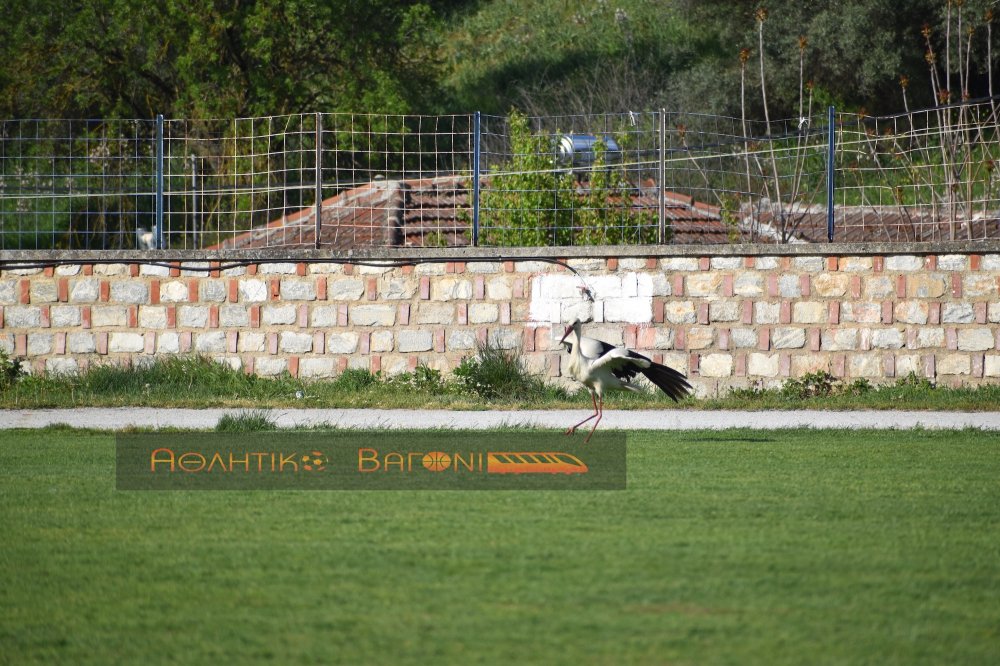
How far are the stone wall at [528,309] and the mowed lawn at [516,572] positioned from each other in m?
5.38

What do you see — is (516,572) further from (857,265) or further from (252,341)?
(252,341)

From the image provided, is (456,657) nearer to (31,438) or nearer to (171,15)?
(31,438)

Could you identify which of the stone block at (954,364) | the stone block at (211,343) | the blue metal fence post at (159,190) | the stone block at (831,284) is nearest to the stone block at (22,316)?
the blue metal fence post at (159,190)

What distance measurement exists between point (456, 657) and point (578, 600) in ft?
2.69

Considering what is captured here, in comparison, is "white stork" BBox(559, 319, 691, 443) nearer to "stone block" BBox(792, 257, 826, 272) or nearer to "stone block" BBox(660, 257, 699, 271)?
"stone block" BBox(660, 257, 699, 271)

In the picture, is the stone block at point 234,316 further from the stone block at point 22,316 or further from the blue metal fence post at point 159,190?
the stone block at point 22,316

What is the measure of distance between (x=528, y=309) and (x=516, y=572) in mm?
8735

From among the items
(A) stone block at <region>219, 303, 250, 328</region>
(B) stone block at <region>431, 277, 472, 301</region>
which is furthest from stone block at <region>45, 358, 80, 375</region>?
(B) stone block at <region>431, 277, 472, 301</region>

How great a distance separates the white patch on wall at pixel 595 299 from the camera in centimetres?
1379

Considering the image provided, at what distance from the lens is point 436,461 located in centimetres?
888

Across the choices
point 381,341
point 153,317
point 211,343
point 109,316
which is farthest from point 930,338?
point 109,316

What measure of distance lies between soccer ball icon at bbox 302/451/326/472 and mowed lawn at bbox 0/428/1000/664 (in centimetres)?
113

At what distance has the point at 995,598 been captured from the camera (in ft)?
16.3

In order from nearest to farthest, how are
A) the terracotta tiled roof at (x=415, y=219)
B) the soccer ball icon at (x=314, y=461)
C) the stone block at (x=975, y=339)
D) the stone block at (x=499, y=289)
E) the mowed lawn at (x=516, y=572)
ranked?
the mowed lawn at (x=516, y=572) → the soccer ball icon at (x=314, y=461) → the stone block at (x=975, y=339) → the stone block at (x=499, y=289) → the terracotta tiled roof at (x=415, y=219)
